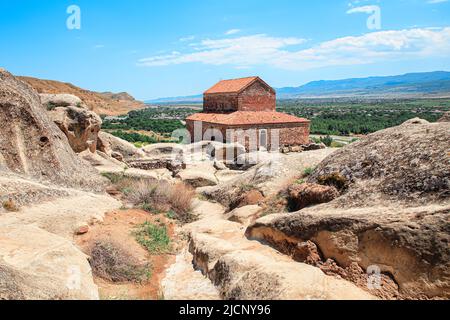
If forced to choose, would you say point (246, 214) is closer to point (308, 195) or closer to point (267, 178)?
point (308, 195)

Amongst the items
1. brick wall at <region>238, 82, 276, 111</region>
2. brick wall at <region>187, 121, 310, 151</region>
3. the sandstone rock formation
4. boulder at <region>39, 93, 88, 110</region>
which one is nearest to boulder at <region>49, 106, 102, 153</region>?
boulder at <region>39, 93, 88, 110</region>

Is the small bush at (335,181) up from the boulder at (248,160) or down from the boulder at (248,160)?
up

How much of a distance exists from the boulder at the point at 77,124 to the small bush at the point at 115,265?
1030 cm

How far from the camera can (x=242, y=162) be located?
2078 cm

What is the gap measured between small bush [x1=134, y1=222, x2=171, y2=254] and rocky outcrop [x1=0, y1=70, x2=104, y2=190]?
3610 mm

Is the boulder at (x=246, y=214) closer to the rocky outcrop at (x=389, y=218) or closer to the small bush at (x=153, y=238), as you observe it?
the rocky outcrop at (x=389, y=218)

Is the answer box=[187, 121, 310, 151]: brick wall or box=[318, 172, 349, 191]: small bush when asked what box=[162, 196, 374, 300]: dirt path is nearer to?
box=[318, 172, 349, 191]: small bush

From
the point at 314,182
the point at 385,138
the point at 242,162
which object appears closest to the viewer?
the point at 385,138

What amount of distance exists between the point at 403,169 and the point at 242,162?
1399 cm

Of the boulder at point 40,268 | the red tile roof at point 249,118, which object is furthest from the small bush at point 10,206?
the red tile roof at point 249,118

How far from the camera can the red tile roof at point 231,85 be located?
3678cm

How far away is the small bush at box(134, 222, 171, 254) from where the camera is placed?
9.15 metres

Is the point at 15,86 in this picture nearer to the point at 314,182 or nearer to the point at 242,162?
the point at 314,182

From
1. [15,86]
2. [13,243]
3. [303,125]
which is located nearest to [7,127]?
[15,86]
